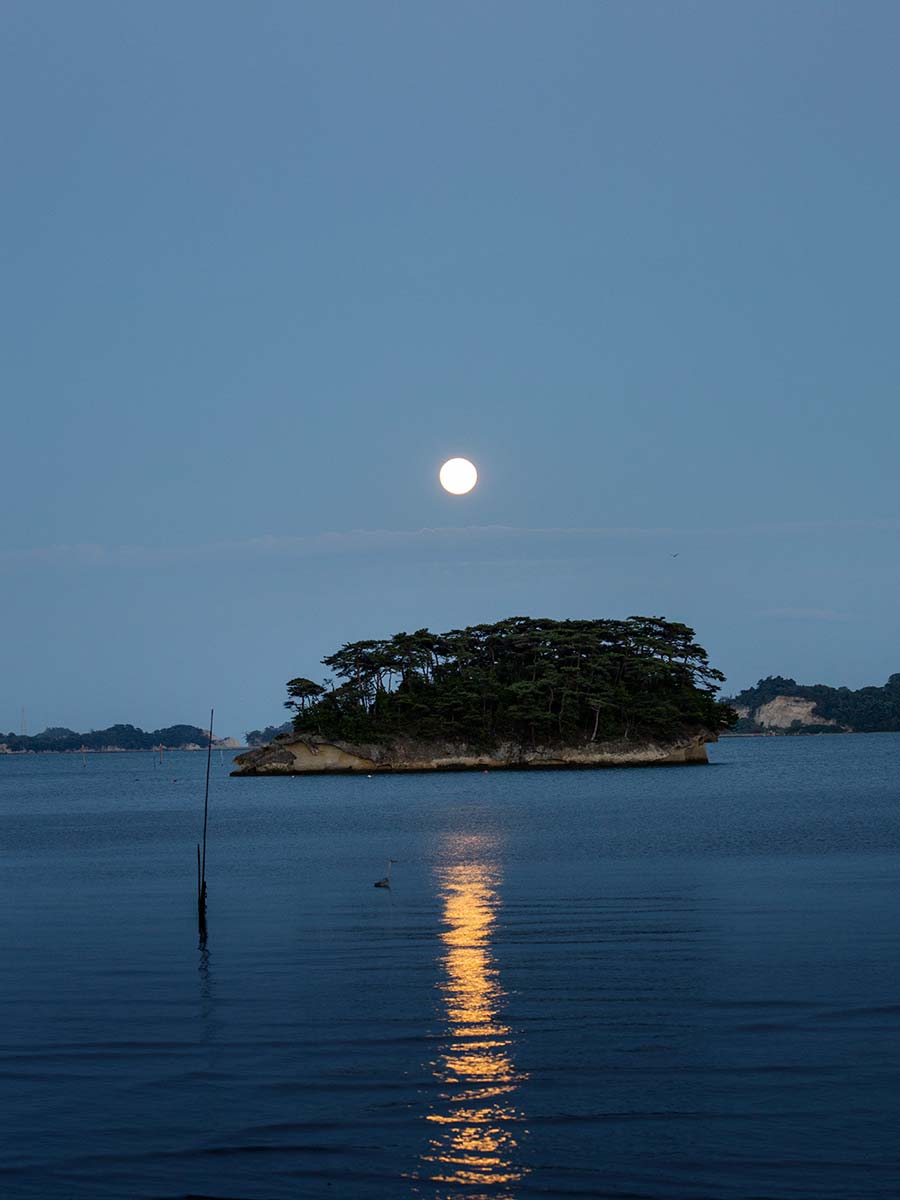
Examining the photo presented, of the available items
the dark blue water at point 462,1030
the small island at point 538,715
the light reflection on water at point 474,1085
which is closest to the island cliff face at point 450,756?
the small island at point 538,715

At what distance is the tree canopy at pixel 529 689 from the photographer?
154500 millimetres

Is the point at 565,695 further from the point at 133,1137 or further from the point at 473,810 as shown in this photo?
the point at 133,1137

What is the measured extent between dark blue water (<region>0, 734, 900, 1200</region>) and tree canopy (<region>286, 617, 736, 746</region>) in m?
107

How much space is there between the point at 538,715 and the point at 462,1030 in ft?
435

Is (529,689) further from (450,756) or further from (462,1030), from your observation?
(462,1030)

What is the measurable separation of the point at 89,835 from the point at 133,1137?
57.0 metres

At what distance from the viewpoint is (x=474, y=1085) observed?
57.1 ft

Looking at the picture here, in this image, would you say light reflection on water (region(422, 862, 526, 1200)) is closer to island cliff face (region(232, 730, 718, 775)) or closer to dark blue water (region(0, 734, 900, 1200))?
dark blue water (region(0, 734, 900, 1200))

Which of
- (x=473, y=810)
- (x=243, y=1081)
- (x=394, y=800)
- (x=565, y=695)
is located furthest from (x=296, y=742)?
(x=243, y=1081)

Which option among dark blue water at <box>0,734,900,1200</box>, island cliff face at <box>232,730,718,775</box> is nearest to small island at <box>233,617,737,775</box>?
island cliff face at <box>232,730,718,775</box>

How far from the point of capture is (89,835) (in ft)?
229

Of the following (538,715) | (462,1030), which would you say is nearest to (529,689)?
(538,715)

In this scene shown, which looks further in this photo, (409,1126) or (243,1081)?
(243,1081)

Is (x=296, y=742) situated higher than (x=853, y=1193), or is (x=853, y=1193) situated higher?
(x=296, y=742)
